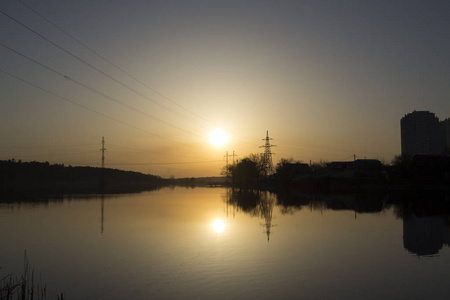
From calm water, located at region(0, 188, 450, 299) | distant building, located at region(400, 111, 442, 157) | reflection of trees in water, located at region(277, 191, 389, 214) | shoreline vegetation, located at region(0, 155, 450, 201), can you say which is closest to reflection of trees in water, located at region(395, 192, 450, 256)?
calm water, located at region(0, 188, 450, 299)

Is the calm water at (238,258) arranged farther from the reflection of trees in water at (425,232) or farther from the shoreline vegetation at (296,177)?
the shoreline vegetation at (296,177)

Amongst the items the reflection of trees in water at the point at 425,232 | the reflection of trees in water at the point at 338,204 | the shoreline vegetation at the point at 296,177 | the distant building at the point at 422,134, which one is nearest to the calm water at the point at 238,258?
the reflection of trees in water at the point at 425,232

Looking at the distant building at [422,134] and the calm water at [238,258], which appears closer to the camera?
the calm water at [238,258]

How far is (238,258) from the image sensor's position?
48.4 feet

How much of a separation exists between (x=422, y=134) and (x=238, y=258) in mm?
205321

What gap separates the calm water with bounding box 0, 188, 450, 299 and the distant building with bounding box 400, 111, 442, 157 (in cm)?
18615

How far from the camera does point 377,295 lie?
10117mm

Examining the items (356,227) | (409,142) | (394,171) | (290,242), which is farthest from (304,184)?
(409,142)

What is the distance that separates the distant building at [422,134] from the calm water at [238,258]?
611 ft

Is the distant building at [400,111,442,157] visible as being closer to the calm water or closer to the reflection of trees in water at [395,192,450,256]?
the reflection of trees in water at [395,192,450,256]

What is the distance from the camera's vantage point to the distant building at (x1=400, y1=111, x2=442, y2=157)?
18975 cm

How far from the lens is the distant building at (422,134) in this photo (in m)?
190

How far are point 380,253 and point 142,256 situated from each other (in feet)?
33.7

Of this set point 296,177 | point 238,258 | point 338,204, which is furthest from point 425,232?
point 296,177
